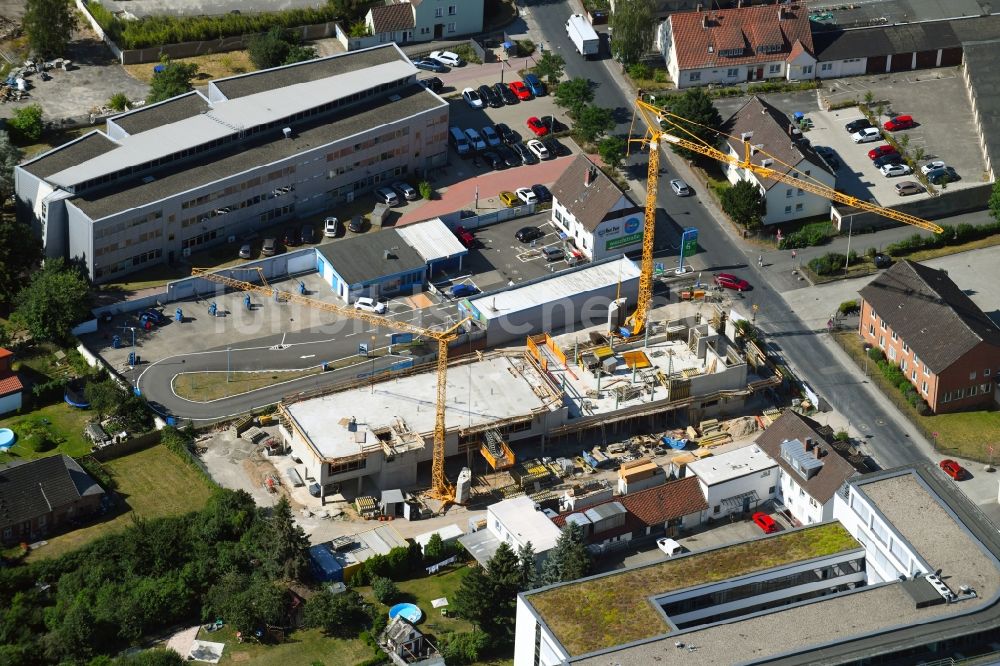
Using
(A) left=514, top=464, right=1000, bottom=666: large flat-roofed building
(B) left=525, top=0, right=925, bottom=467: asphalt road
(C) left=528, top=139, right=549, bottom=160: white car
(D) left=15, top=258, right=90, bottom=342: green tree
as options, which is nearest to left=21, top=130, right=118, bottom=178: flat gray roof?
(D) left=15, top=258, right=90, bottom=342: green tree

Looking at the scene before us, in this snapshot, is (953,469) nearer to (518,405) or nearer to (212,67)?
(518,405)

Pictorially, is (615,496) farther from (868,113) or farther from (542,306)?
(868,113)

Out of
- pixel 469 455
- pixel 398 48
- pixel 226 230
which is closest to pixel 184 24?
pixel 398 48

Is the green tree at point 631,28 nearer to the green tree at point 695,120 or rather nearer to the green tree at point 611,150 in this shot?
the green tree at point 695,120

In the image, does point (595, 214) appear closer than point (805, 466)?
No

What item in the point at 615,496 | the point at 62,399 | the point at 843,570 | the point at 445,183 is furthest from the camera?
the point at 445,183

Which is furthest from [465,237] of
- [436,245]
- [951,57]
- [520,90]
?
[951,57]

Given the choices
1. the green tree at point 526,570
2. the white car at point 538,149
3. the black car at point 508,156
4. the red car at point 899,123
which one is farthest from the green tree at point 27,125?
the red car at point 899,123
